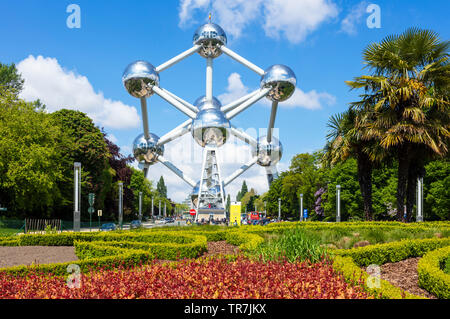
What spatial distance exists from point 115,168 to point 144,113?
15.0 meters

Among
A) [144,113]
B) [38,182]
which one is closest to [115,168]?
[144,113]

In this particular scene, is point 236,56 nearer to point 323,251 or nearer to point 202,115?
point 202,115

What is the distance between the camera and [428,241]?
10.6 metres

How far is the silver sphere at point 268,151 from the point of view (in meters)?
38.2

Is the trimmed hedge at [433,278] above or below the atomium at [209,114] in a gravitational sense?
below

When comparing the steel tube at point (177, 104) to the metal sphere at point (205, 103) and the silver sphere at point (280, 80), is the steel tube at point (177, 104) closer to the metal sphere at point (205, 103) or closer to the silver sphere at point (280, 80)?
the metal sphere at point (205, 103)

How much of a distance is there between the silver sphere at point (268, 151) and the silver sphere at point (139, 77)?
1159cm

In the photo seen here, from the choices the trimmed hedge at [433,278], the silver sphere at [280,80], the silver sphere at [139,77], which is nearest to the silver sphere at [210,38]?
the silver sphere at [280,80]

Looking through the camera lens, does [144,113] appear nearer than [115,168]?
Yes

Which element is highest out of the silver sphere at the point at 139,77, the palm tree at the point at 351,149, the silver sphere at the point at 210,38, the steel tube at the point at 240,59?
the silver sphere at the point at 210,38

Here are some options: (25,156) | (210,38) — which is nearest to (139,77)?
(210,38)

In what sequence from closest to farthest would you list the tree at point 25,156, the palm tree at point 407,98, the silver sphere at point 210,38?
the palm tree at point 407,98 → the tree at point 25,156 → the silver sphere at point 210,38

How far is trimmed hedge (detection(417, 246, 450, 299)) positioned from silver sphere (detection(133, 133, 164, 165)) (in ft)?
100

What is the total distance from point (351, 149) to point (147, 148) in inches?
909
